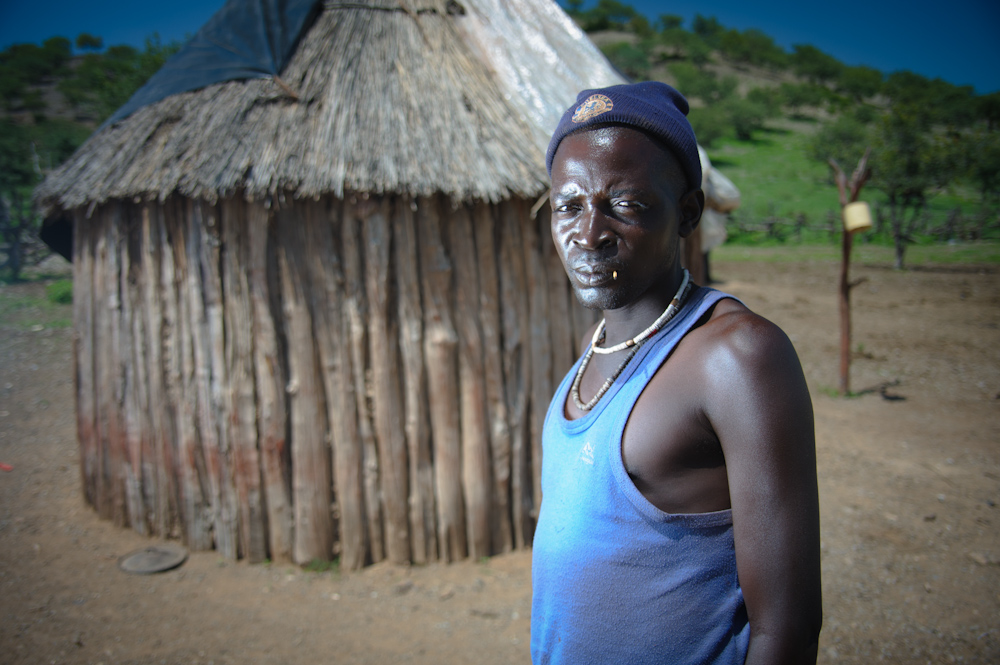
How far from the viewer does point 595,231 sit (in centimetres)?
118

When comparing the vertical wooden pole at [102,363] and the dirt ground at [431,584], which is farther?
the vertical wooden pole at [102,363]

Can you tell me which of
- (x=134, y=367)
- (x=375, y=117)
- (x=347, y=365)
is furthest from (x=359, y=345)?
(x=134, y=367)

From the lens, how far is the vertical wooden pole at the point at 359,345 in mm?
3471

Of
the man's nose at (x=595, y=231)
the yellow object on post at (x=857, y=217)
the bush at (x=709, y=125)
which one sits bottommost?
the man's nose at (x=595, y=231)

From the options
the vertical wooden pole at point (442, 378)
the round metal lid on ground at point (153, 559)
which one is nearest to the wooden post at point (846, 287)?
the vertical wooden pole at point (442, 378)

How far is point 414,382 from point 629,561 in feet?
8.69

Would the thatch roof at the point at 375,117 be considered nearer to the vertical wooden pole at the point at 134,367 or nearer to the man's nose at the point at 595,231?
the vertical wooden pole at the point at 134,367

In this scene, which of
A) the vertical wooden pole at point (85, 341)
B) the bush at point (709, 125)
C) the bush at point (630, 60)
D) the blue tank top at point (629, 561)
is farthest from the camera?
the bush at point (630, 60)

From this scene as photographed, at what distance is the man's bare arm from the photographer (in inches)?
36.3

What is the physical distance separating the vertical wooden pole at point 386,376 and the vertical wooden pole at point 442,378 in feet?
0.63

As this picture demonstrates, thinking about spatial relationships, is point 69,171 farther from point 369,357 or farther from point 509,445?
point 509,445

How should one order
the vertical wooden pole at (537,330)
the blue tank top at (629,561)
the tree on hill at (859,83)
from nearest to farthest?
the blue tank top at (629,561) → the vertical wooden pole at (537,330) → the tree on hill at (859,83)

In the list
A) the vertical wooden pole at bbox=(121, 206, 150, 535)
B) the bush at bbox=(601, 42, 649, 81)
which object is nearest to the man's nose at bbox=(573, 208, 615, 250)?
the vertical wooden pole at bbox=(121, 206, 150, 535)

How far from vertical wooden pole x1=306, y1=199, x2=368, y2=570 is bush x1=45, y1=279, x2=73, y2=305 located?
9.03 meters
